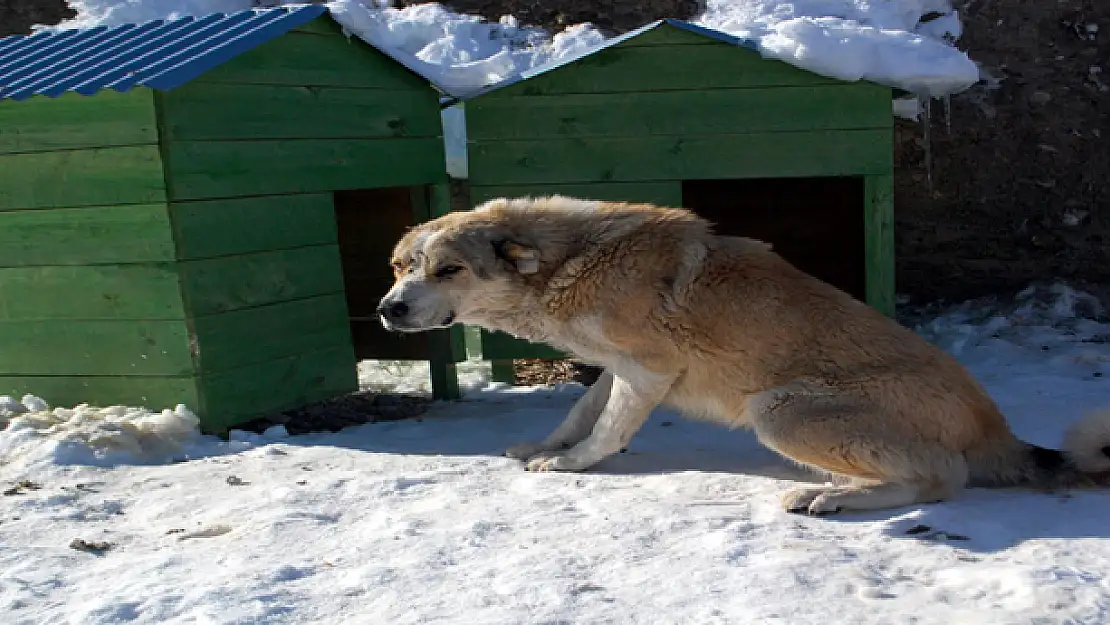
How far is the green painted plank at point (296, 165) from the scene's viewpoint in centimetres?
457

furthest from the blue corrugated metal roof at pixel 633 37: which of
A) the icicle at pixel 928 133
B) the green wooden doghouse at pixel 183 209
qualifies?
the icicle at pixel 928 133

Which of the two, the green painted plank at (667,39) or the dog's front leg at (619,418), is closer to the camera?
the dog's front leg at (619,418)

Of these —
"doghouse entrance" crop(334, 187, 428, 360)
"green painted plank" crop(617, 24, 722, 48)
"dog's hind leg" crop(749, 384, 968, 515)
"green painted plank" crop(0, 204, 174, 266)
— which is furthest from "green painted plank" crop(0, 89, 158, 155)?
"dog's hind leg" crop(749, 384, 968, 515)

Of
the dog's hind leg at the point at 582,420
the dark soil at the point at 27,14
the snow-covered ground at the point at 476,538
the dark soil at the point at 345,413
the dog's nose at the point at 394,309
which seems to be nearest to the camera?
the snow-covered ground at the point at 476,538

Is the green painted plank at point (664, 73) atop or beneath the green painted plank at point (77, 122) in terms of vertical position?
atop

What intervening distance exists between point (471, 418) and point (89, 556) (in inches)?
96.8

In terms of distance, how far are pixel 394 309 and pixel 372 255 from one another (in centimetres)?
291

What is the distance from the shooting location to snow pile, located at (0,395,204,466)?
13.8 feet

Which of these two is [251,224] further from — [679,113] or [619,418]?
[679,113]

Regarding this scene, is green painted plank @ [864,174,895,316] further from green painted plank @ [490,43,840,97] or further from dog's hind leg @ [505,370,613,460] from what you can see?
dog's hind leg @ [505,370,613,460]

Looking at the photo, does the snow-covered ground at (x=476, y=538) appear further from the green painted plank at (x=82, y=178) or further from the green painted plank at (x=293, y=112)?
the green painted plank at (x=293, y=112)

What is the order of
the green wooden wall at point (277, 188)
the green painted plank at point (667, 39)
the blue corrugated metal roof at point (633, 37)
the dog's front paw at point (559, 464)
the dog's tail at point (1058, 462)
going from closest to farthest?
the dog's tail at point (1058, 462)
the dog's front paw at point (559, 464)
the green wooden wall at point (277, 188)
the blue corrugated metal roof at point (633, 37)
the green painted plank at point (667, 39)

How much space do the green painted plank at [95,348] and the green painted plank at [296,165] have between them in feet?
2.28

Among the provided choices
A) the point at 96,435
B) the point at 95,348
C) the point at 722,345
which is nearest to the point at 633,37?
the point at 722,345
